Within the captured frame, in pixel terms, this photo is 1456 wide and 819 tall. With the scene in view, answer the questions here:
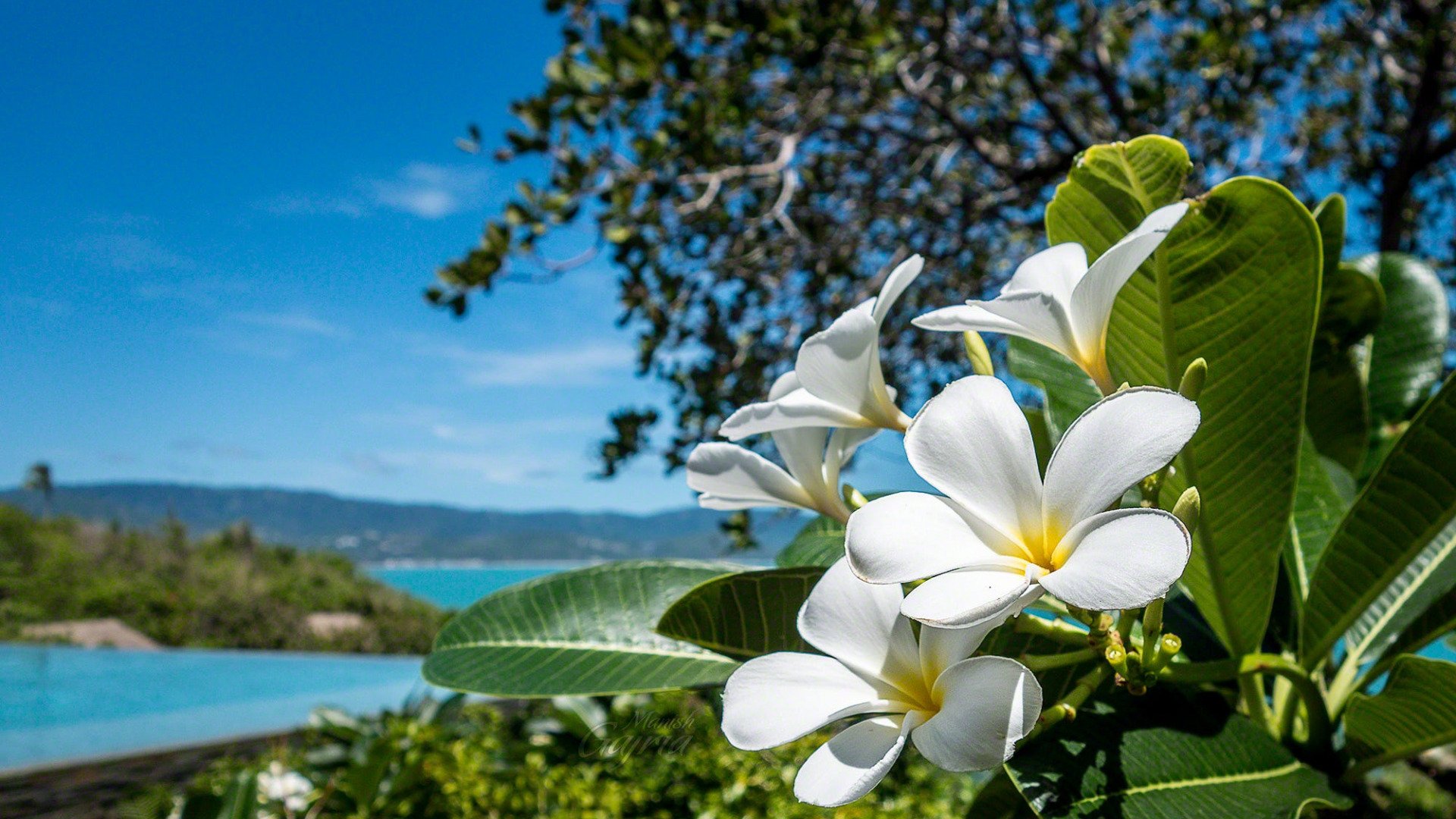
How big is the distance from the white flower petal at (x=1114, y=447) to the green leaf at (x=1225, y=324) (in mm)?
204

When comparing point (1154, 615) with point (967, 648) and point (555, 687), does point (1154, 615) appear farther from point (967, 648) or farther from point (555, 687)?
point (555, 687)

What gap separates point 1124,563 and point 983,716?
0.07 m

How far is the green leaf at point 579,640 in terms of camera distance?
1.91ft

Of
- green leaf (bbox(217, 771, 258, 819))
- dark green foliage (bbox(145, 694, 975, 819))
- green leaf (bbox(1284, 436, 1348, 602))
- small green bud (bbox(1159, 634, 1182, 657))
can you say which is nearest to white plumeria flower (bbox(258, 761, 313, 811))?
dark green foliage (bbox(145, 694, 975, 819))

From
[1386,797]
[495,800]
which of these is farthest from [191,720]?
[1386,797]

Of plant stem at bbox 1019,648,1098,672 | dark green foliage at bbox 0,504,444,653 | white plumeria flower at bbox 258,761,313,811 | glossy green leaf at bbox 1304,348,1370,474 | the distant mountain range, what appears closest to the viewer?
plant stem at bbox 1019,648,1098,672

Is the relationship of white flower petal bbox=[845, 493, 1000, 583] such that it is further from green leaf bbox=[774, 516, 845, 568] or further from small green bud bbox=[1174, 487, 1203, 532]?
green leaf bbox=[774, 516, 845, 568]

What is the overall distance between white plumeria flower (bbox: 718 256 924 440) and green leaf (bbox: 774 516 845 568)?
176 mm

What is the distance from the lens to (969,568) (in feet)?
1.03

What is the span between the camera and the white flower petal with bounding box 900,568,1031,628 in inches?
11.2

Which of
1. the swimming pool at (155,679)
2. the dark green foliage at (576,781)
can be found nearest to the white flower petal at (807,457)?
the dark green foliage at (576,781)

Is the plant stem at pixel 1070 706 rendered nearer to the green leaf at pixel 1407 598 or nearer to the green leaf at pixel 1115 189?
the green leaf at pixel 1115 189

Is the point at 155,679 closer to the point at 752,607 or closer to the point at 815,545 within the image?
the point at 815,545

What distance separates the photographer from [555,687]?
1.90ft
